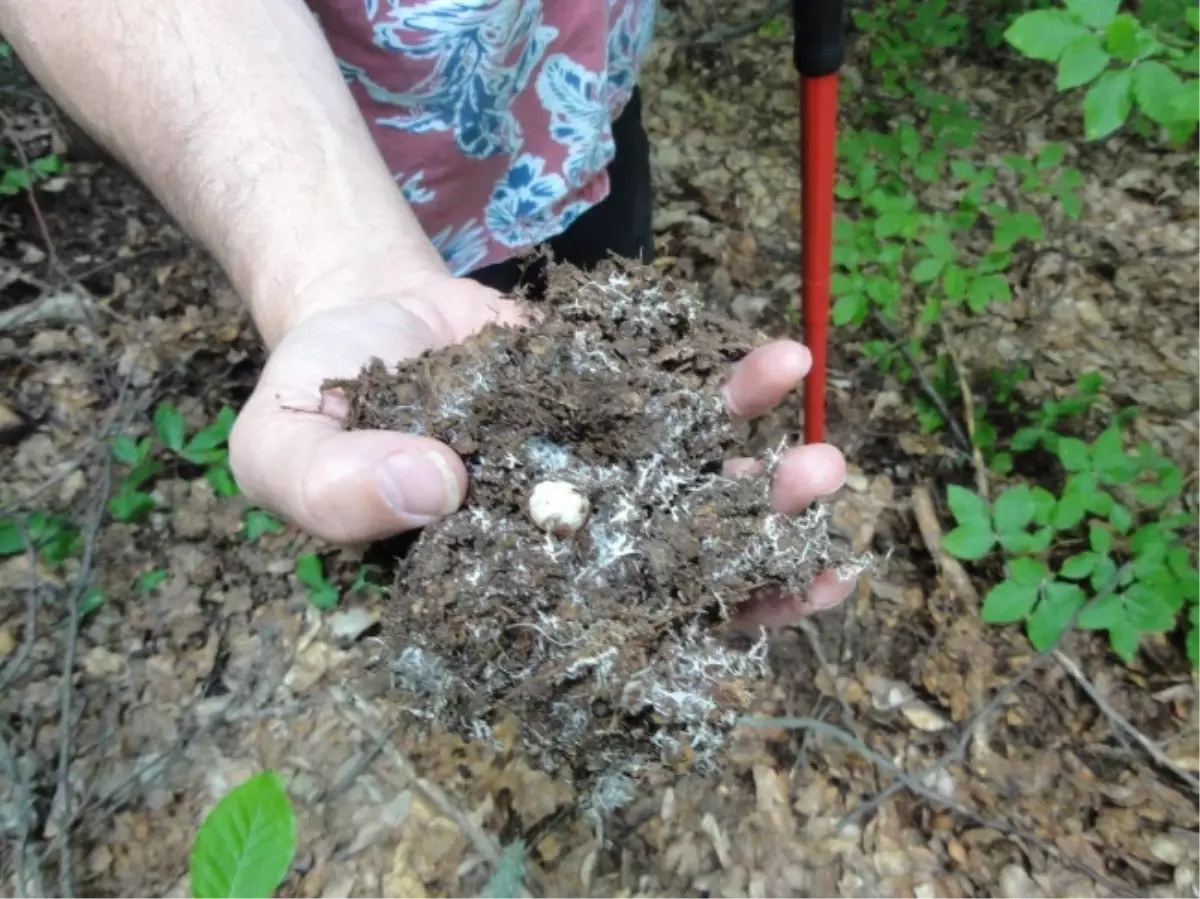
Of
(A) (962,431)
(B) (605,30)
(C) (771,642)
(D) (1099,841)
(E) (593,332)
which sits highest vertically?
(B) (605,30)

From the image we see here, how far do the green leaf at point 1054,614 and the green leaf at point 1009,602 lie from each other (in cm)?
3

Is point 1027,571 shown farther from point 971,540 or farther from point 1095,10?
point 1095,10

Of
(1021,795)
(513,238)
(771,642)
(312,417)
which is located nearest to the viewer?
(312,417)

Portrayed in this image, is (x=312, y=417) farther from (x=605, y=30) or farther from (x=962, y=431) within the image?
(x=962, y=431)

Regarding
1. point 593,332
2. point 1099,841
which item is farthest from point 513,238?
point 1099,841

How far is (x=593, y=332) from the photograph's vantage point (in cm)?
129

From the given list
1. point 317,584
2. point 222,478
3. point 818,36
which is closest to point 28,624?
point 222,478

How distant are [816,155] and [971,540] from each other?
904 mm

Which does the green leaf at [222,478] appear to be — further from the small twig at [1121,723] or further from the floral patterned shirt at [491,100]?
the small twig at [1121,723]

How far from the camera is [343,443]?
1076 millimetres

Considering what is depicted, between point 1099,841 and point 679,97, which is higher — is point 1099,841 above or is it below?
below

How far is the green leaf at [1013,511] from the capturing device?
189cm

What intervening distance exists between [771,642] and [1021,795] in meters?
0.62

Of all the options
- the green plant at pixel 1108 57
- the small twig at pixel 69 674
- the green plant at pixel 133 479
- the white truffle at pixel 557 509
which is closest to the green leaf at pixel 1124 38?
the green plant at pixel 1108 57
